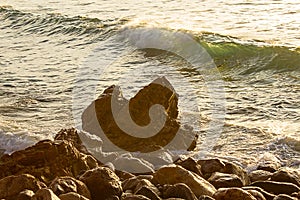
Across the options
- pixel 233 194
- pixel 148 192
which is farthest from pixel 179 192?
pixel 233 194

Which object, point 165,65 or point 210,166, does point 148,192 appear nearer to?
point 210,166

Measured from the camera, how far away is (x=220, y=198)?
4.48 metres

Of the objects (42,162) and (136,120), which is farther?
(136,120)

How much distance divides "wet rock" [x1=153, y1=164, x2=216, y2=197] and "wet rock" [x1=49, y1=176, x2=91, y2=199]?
0.59m

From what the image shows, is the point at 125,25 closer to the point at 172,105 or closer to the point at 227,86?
the point at 227,86

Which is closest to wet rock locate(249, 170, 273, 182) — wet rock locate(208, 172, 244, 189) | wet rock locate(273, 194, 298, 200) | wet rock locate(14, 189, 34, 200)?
wet rock locate(208, 172, 244, 189)

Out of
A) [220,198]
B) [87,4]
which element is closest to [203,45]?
[87,4]

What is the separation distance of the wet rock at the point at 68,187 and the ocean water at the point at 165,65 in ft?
7.31

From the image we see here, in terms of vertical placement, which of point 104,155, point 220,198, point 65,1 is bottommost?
point 65,1

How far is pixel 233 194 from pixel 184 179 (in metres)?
0.49

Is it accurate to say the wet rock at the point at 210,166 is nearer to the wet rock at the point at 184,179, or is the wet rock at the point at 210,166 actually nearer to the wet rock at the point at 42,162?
the wet rock at the point at 184,179

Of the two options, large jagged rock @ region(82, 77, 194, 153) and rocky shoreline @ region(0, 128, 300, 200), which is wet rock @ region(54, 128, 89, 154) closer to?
large jagged rock @ region(82, 77, 194, 153)

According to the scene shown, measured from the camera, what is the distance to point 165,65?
12.5 metres

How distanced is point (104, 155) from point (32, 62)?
6589mm
